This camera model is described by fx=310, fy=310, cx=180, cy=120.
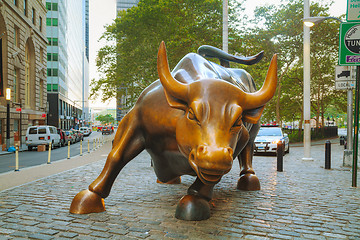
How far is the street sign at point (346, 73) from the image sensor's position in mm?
10773

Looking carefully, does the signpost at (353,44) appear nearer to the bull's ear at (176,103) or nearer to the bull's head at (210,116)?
the bull's head at (210,116)

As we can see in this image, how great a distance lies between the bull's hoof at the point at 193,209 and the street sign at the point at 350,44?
16.6ft

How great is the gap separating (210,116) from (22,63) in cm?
2916

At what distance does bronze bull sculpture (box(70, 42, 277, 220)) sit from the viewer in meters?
3.29

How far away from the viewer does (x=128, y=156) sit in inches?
178

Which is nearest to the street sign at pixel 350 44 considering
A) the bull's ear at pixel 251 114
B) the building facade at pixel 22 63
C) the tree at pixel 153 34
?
the bull's ear at pixel 251 114

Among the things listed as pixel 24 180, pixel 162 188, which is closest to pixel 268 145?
pixel 162 188

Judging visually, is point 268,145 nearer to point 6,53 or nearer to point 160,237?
point 160,237

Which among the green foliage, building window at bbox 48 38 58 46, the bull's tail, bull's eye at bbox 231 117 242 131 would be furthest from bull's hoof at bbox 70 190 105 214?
building window at bbox 48 38 58 46

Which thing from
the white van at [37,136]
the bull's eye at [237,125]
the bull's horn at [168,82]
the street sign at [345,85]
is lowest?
the white van at [37,136]

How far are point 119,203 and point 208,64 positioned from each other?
265cm

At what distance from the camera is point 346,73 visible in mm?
10844

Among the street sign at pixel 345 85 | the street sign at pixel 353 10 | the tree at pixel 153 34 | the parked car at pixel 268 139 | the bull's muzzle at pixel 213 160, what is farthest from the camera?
the tree at pixel 153 34

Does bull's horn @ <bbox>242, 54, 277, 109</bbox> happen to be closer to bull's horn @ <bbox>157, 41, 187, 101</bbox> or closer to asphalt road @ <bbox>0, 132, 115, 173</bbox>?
bull's horn @ <bbox>157, 41, 187, 101</bbox>
